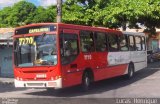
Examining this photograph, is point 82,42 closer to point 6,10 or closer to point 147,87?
point 147,87

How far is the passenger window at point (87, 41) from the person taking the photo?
1691cm

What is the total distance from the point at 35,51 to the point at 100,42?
3.80 metres

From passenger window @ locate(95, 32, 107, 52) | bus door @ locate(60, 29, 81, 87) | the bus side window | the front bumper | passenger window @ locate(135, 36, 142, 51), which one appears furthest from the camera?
passenger window @ locate(135, 36, 142, 51)

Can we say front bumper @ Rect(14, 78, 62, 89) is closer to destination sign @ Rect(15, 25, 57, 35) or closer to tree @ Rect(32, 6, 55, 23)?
destination sign @ Rect(15, 25, 57, 35)

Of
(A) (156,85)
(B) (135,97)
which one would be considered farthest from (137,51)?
(B) (135,97)

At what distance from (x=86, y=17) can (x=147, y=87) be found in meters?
A: 14.7

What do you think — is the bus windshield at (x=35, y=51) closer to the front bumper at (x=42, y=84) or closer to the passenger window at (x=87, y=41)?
the front bumper at (x=42, y=84)

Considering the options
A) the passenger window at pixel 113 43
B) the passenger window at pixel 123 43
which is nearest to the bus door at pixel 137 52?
the passenger window at pixel 123 43

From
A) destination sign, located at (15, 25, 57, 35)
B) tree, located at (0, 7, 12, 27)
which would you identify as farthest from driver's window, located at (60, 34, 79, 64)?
tree, located at (0, 7, 12, 27)

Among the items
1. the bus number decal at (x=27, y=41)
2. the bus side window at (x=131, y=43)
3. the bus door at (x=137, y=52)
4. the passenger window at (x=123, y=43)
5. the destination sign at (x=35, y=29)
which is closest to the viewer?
the destination sign at (x=35, y=29)

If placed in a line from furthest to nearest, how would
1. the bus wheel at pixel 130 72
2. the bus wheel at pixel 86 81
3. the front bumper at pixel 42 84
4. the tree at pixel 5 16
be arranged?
the tree at pixel 5 16 < the bus wheel at pixel 130 72 < the bus wheel at pixel 86 81 < the front bumper at pixel 42 84

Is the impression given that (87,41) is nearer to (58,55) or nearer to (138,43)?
(58,55)

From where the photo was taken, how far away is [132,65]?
2223 centimetres

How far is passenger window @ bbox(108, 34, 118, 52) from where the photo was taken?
19.4 metres
